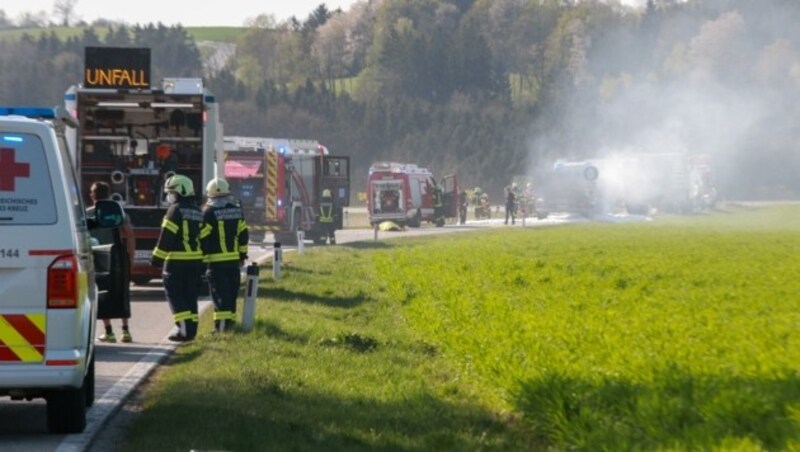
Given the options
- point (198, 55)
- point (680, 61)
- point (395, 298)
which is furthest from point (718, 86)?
point (395, 298)

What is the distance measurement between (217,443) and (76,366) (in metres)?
0.97

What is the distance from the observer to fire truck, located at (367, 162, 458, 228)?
64.0m

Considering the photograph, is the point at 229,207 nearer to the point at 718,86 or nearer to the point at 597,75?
the point at 718,86

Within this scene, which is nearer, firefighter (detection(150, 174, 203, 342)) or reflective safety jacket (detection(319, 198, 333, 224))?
firefighter (detection(150, 174, 203, 342))

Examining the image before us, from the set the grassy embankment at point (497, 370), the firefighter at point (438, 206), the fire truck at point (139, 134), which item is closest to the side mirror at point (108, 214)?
the grassy embankment at point (497, 370)

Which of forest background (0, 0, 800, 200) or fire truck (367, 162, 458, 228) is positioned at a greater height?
forest background (0, 0, 800, 200)

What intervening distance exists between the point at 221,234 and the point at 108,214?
607cm

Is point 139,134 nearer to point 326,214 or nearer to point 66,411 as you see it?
point 66,411

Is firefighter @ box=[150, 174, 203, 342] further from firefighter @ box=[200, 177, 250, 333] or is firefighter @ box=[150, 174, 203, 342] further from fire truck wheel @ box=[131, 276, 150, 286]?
fire truck wheel @ box=[131, 276, 150, 286]

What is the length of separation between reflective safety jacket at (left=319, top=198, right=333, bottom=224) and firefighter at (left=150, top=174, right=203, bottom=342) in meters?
29.1

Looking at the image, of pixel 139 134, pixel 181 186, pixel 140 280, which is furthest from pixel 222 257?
pixel 139 134

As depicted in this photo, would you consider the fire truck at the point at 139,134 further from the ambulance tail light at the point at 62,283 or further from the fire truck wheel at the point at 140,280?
the ambulance tail light at the point at 62,283

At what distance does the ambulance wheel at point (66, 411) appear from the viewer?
1055 cm

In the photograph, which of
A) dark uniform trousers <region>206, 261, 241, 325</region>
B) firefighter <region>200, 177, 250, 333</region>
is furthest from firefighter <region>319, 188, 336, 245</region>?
dark uniform trousers <region>206, 261, 241, 325</region>
